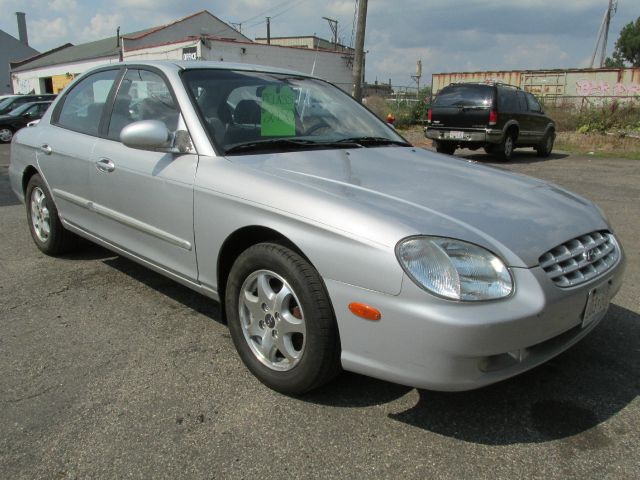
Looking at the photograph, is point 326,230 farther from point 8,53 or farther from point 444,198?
point 8,53

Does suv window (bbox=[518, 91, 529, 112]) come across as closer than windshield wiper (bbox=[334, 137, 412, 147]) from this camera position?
No

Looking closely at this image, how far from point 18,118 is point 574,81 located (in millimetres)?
24374

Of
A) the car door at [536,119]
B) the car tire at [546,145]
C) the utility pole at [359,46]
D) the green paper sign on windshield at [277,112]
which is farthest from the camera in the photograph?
the utility pole at [359,46]

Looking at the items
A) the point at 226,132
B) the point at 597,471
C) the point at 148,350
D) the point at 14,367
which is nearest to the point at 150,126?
the point at 226,132

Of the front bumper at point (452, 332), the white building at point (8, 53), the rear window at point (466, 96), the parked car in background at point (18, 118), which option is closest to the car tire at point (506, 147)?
the rear window at point (466, 96)

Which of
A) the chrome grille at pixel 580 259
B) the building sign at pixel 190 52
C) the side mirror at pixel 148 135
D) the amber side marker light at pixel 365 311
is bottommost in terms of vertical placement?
the amber side marker light at pixel 365 311

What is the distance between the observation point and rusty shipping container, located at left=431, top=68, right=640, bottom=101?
83.8 feet

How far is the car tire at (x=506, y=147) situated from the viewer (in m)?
12.6

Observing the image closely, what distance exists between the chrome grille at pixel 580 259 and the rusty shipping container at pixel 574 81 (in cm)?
2386

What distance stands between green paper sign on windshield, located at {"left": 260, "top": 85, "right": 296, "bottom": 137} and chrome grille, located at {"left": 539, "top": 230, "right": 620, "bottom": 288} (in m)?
1.62

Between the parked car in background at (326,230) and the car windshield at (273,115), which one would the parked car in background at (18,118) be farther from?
the car windshield at (273,115)

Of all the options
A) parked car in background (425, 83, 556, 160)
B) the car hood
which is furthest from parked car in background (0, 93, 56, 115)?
the car hood

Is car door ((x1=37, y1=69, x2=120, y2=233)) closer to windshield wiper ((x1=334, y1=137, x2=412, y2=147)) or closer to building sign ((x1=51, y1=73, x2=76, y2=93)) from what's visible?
windshield wiper ((x1=334, y1=137, x2=412, y2=147))

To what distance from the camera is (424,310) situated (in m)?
1.99
